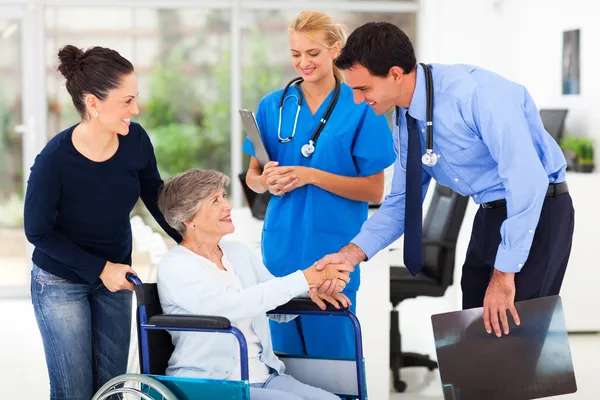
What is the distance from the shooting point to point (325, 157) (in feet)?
8.65

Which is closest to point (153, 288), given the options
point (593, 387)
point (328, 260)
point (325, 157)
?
point (328, 260)

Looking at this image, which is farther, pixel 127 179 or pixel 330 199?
pixel 330 199

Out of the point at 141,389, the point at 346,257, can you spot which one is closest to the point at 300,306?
the point at 346,257

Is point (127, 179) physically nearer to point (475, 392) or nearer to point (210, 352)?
point (210, 352)

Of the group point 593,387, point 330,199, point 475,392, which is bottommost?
point 593,387

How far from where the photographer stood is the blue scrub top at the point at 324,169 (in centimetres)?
263

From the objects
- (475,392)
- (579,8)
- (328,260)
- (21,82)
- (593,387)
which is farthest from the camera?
(21,82)

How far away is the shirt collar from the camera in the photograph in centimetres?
214

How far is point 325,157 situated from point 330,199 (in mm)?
128

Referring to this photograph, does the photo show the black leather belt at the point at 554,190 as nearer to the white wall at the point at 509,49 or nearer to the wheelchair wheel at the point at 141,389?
the wheelchair wheel at the point at 141,389

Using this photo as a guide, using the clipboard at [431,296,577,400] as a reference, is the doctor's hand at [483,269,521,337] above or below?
above

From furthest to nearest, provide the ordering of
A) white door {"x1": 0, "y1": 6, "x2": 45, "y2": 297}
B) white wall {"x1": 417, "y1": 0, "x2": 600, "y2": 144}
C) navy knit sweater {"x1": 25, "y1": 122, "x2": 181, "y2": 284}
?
white door {"x1": 0, "y1": 6, "x2": 45, "y2": 297}, white wall {"x1": 417, "y1": 0, "x2": 600, "y2": 144}, navy knit sweater {"x1": 25, "y1": 122, "x2": 181, "y2": 284}

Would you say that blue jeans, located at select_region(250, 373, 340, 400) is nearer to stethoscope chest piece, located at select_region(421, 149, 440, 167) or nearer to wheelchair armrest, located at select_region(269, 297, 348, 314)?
wheelchair armrest, located at select_region(269, 297, 348, 314)

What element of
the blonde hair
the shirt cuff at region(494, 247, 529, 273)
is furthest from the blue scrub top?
the shirt cuff at region(494, 247, 529, 273)
